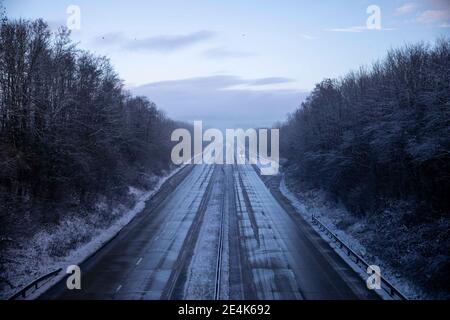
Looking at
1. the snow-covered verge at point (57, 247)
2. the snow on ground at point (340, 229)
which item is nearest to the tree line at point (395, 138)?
the snow on ground at point (340, 229)

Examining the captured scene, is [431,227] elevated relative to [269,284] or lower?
elevated

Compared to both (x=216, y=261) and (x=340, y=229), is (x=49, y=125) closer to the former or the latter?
(x=216, y=261)

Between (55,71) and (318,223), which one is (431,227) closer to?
(318,223)

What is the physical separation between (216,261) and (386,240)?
31.9ft

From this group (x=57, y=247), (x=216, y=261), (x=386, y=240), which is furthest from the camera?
(x=386, y=240)

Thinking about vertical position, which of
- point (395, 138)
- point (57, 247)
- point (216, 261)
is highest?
point (395, 138)

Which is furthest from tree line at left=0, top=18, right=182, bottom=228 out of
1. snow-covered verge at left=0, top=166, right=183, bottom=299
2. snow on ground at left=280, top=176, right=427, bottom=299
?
snow on ground at left=280, top=176, right=427, bottom=299

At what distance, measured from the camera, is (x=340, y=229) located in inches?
1066

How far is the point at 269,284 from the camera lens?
1688cm

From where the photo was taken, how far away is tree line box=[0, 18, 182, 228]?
24594mm

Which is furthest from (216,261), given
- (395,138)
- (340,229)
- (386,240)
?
(395,138)

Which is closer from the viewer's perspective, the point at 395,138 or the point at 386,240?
the point at 386,240

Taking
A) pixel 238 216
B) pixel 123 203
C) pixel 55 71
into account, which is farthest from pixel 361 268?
pixel 55 71

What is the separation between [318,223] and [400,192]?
608cm
